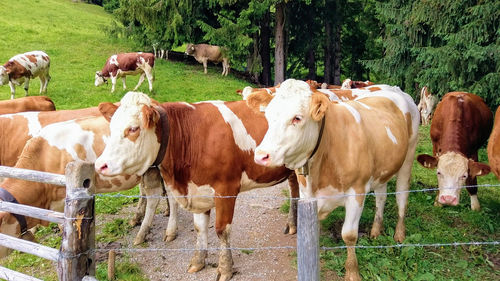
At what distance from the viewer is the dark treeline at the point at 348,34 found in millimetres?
8745

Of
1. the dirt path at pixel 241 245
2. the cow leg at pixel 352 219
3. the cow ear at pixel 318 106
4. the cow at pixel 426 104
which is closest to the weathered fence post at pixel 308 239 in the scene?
the cow ear at pixel 318 106

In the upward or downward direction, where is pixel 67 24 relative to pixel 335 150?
upward

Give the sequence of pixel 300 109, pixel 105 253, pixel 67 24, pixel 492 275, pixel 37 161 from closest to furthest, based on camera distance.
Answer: pixel 300 109 → pixel 492 275 → pixel 37 161 → pixel 105 253 → pixel 67 24

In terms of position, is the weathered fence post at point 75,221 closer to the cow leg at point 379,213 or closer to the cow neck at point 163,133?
the cow neck at point 163,133

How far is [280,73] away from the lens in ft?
63.3

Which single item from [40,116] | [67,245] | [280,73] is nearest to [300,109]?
[67,245]

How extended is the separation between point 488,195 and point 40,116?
8.02 meters

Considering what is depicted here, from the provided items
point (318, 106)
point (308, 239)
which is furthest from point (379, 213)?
point (308, 239)

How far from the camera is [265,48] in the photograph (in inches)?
828

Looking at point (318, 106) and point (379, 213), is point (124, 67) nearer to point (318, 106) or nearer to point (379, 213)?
point (379, 213)

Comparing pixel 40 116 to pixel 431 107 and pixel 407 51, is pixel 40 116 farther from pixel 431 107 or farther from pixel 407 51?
pixel 431 107

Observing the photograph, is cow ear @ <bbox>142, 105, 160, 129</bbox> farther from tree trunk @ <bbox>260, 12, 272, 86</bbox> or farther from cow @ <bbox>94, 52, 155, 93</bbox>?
tree trunk @ <bbox>260, 12, 272, 86</bbox>

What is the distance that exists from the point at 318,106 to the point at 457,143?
3.32 metres

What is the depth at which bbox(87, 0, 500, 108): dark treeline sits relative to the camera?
874 cm
